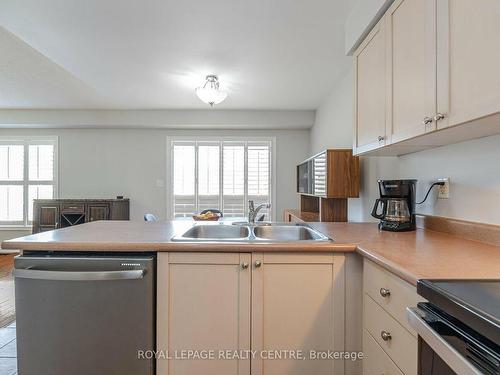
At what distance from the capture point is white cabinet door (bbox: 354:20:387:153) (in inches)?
59.5

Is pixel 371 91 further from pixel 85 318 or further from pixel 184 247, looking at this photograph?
pixel 85 318

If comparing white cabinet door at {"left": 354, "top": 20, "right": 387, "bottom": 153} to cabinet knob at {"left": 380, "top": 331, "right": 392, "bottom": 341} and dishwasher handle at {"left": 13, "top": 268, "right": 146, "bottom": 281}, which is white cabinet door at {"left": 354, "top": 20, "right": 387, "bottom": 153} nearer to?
cabinet knob at {"left": 380, "top": 331, "right": 392, "bottom": 341}

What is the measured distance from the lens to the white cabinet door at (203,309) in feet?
4.23

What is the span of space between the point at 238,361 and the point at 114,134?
15.4 feet

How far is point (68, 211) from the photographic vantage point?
4.37 m

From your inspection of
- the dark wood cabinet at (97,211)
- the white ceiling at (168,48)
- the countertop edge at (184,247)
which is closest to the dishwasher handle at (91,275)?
the countertop edge at (184,247)

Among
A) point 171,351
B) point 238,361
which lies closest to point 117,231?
point 171,351

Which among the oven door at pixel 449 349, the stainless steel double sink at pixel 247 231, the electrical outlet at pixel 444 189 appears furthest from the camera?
the stainless steel double sink at pixel 247 231

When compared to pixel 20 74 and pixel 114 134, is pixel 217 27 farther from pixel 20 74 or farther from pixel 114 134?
pixel 114 134

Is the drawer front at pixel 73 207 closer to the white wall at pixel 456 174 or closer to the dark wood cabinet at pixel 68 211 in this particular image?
the dark wood cabinet at pixel 68 211

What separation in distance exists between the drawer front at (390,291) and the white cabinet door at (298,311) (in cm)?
14

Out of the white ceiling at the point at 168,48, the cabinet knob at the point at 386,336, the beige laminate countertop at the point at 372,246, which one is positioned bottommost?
the cabinet knob at the point at 386,336

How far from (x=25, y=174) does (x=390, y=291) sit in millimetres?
6110

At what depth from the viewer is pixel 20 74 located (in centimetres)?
315
